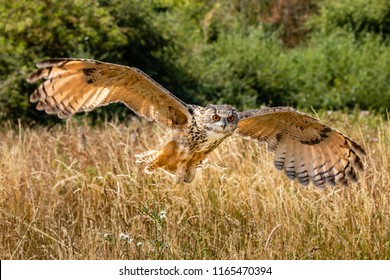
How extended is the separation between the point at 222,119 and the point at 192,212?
118cm

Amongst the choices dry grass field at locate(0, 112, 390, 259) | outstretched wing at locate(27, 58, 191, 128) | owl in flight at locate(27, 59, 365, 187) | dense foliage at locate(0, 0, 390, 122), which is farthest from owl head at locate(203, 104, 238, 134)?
dense foliage at locate(0, 0, 390, 122)

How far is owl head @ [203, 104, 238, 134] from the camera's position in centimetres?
588

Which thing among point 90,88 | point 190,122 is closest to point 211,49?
point 190,122

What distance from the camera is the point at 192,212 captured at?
683cm

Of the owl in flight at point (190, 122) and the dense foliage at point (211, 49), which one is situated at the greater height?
the owl in flight at point (190, 122)

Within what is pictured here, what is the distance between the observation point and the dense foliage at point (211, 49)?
12.5m

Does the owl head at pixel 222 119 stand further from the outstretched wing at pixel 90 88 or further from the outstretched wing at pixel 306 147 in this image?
the outstretched wing at pixel 306 147

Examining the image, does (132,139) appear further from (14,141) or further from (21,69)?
(21,69)

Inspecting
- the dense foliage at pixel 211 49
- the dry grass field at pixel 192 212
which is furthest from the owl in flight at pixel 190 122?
the dense foliage at pixel 211 49

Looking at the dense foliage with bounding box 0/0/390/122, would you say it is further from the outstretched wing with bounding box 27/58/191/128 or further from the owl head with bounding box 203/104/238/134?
the owl head with bounding box 203/104/238/134

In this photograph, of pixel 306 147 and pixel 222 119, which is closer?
pixel 222 119

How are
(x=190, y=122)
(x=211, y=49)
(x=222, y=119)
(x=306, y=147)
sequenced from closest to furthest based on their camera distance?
1. (x=222, y=119)
2. (x=190, y=122)
3. (x=306, y=147)
4. (x=211, y=49)

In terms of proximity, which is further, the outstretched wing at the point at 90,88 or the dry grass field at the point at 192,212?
the dry grass field at the point at 192,212

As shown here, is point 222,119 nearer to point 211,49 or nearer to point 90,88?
point 90,88
